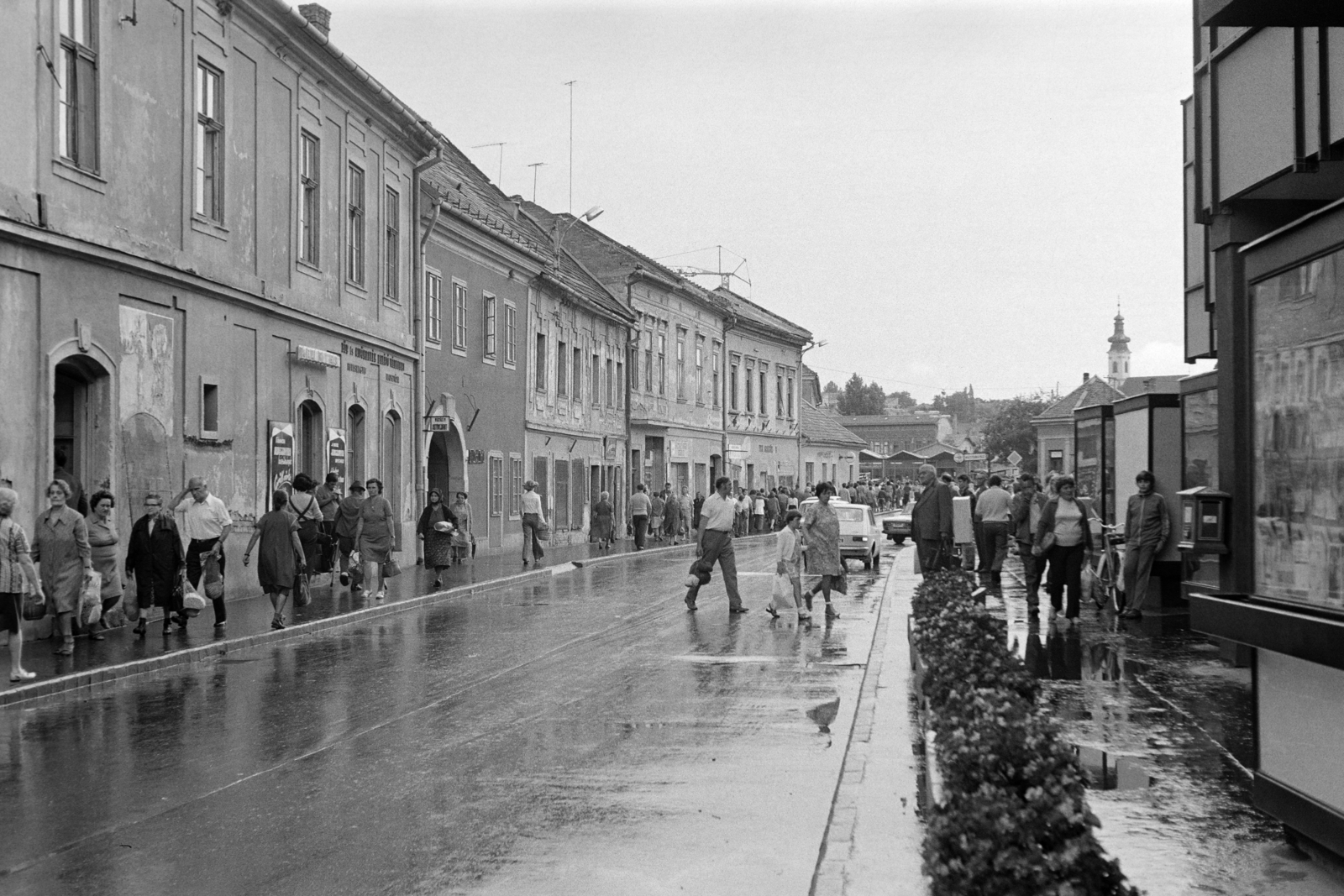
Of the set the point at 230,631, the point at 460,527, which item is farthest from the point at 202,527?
the point at 460,527

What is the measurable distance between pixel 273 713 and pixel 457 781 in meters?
3.26

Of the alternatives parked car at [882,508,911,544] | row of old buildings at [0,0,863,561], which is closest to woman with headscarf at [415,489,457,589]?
row of old buildings at [0,0,863,561]

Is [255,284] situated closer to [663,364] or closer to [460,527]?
[460,527]

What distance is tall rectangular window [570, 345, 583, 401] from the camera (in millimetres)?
43219

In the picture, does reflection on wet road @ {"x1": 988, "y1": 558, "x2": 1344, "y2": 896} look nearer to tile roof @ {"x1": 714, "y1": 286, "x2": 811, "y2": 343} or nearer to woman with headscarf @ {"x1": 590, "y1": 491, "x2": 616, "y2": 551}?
woman with headscarf @ {"x1": 590, "y1": 491, "x2": 616, "y2": 551}

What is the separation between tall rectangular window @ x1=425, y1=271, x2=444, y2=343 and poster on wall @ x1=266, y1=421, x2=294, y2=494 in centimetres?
808

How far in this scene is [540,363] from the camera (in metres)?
39.3

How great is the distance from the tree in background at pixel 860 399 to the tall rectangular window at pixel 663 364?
136 m

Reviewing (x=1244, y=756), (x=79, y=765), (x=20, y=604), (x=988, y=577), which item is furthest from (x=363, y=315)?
(x=1244, y=756)

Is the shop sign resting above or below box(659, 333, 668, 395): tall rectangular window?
below

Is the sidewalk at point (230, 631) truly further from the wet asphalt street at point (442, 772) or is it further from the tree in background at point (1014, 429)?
the tree in background at point (1014, 429)

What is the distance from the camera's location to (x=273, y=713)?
10.7 meters

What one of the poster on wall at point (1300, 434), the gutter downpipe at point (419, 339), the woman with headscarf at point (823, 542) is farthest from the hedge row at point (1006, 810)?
the gutter downpipe at point (419, 339)

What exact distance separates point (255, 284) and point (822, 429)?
198 ft
